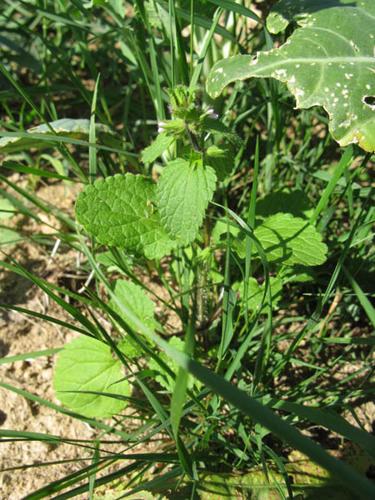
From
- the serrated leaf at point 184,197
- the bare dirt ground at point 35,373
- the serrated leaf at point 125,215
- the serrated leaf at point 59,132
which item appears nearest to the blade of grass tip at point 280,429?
the serrated leaf at point 184,197

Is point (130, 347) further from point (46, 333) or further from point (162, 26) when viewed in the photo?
point (162, 26)

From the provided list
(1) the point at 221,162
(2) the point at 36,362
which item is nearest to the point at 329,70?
(1) the point at 221,162

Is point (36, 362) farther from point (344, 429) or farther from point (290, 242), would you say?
point (344, 429)

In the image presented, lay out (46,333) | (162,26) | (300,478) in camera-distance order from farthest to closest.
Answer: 1. (46,333)
2. (162,26)
3. (300,478)

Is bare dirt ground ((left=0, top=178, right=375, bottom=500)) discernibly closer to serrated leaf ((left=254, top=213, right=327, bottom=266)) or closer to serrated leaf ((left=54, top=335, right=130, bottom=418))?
serrated leaf ((left=54, top=335, right=130, bottom=418))

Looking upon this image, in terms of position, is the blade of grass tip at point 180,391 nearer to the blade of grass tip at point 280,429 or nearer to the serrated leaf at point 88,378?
the blade of grass tip at point 280,429

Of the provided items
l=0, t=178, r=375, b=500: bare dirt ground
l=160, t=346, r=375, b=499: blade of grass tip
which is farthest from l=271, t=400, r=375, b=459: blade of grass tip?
l=0, t=178, r=375, b=500: bare dirt ground

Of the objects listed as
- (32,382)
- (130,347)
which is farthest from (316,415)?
(32,382)
